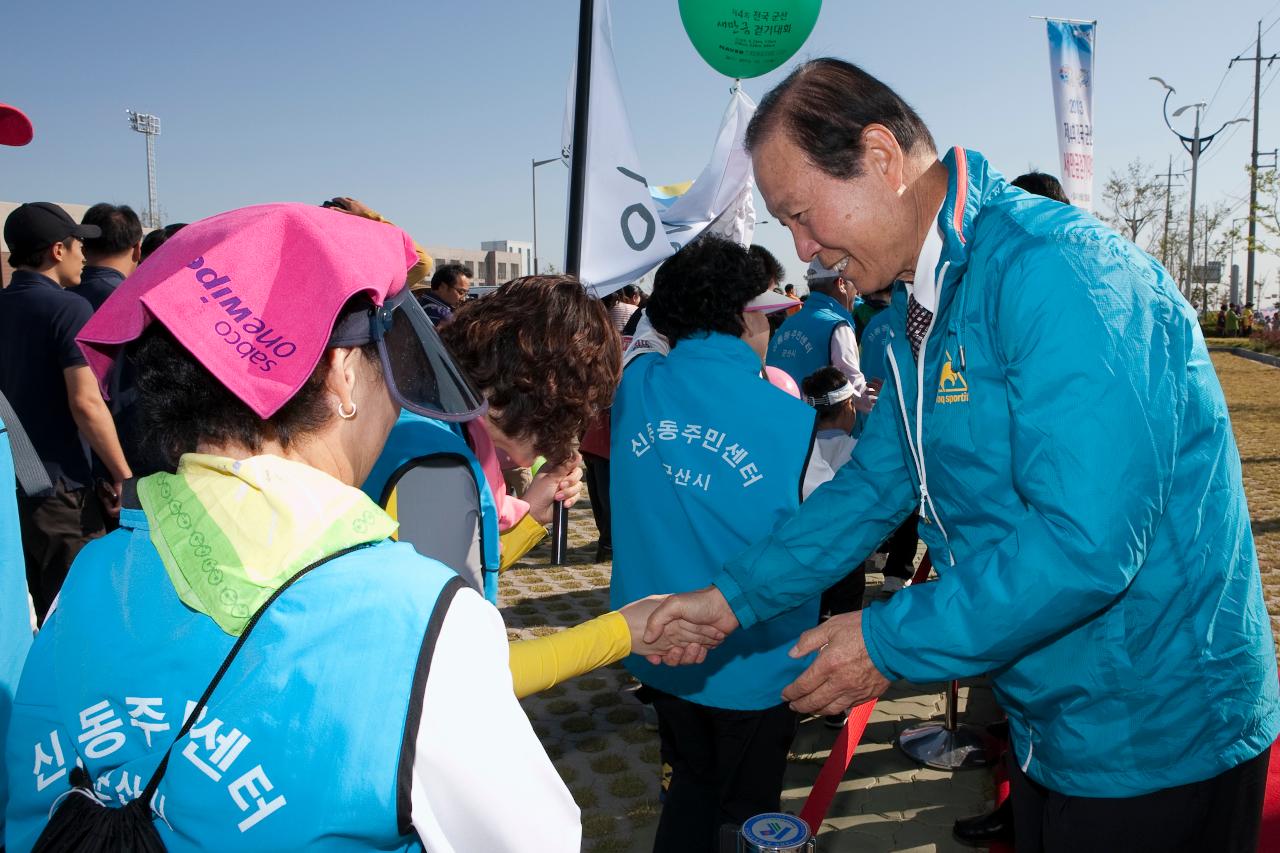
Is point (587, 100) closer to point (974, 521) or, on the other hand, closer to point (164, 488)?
point (974, 521)

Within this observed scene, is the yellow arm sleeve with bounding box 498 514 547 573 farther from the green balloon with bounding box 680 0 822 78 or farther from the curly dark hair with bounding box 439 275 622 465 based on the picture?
the green balloon with bounding box 680 0 822 78

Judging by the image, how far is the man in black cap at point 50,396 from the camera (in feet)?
13.8

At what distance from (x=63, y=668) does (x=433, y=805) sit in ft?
1.70

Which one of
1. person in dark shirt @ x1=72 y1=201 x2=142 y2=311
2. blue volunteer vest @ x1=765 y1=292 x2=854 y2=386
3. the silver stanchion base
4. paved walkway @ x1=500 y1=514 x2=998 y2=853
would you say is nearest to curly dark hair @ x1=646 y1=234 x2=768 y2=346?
paved walkway @ x1=500 y1=514 x2=998 y2=853

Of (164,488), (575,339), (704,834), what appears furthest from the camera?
(704,834)

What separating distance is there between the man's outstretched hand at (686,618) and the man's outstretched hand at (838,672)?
42cm

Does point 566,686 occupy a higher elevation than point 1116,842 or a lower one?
lower

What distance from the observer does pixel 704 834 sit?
109 inches

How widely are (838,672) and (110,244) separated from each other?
5.11 metres

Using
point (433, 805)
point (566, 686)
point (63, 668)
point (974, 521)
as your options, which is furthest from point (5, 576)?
point (566, 686)

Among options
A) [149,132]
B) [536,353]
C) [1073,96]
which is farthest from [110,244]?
[149,132]

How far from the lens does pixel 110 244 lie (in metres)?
5.20

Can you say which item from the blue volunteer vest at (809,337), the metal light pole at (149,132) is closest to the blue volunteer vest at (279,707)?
the blue volunteer vest at (809,337)

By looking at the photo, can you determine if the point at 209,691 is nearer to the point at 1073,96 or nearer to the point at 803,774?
the point at 803,774
